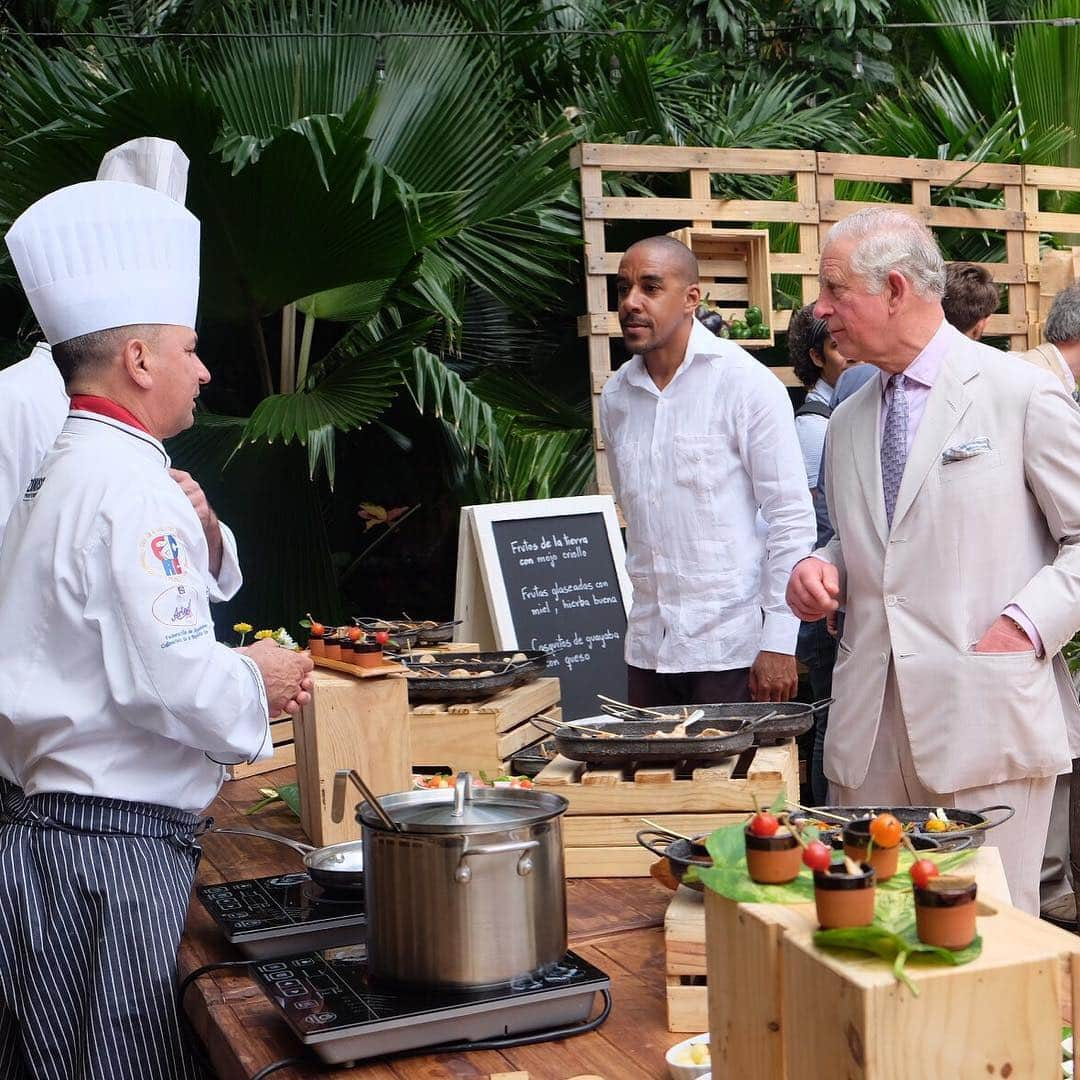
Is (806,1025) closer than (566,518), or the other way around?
(806,1025)

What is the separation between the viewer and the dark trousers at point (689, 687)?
3.58 metres

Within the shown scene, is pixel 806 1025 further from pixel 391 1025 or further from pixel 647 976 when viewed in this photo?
pixel 647 976

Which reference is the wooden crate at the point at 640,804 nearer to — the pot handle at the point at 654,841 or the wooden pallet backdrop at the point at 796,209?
the pot handle at the point at 654,841

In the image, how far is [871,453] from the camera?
2762 millimetres

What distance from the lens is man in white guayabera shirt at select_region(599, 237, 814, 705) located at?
137 inches

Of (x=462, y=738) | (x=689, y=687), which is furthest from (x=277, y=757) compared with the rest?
(x=689, y=687)

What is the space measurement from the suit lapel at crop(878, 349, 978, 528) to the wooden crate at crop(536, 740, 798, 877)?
73 cm

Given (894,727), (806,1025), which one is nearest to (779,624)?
(894,727)

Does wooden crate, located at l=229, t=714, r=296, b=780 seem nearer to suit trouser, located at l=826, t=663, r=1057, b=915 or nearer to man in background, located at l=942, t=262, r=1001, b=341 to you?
suit trouser, located at l=826, t=663, r=1057, b=915

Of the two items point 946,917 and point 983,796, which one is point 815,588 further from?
point 946,917

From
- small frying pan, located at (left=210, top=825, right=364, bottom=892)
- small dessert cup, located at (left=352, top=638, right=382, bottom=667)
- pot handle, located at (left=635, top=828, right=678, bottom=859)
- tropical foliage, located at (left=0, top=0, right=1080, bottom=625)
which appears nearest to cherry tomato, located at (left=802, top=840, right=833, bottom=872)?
pot handle, located at (left=635, top=828, right=678, bottom=859)

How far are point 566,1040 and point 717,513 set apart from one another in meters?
Answer: 2.17

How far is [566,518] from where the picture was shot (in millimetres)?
5000

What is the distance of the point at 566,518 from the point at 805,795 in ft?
4.12
